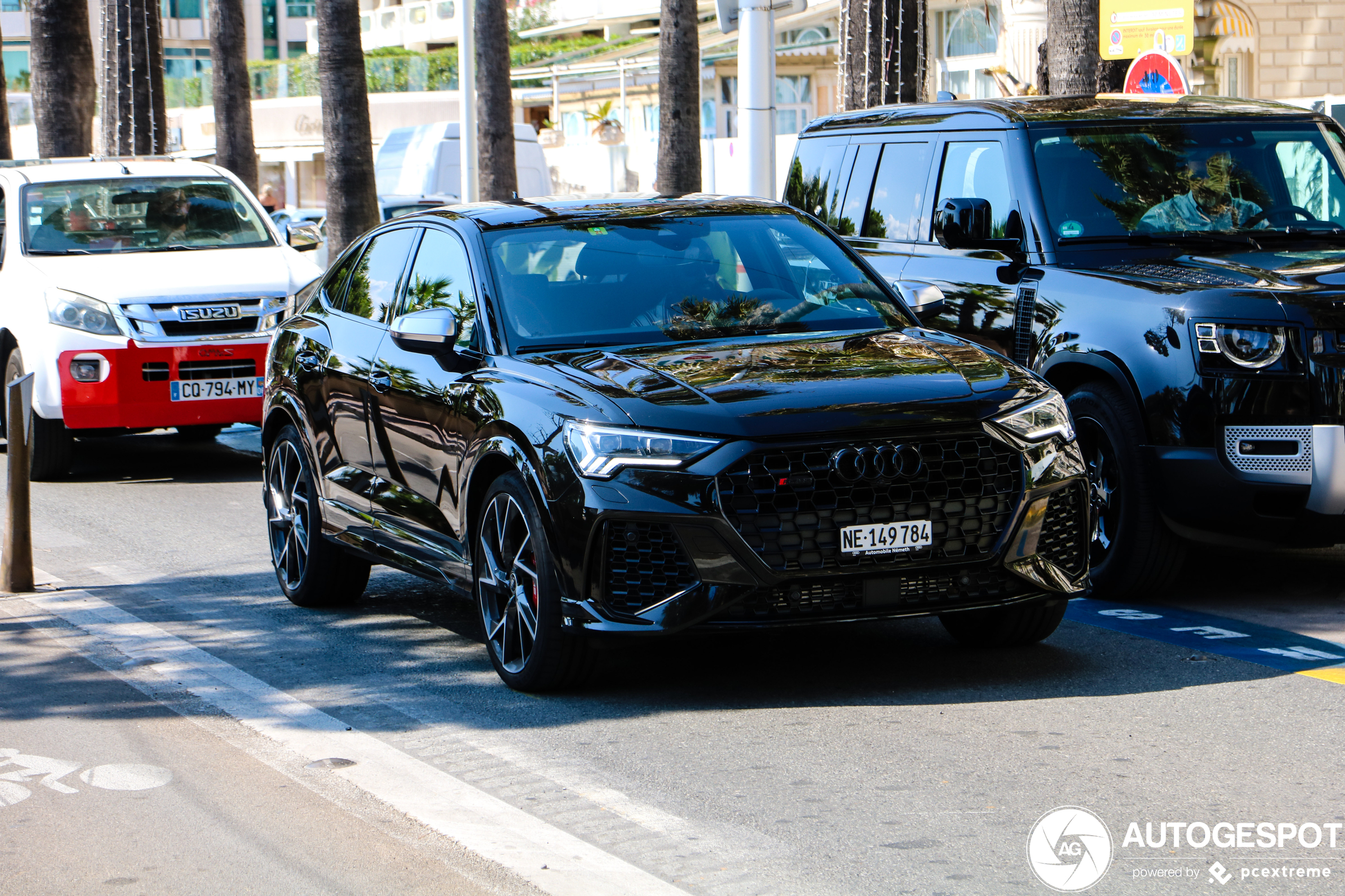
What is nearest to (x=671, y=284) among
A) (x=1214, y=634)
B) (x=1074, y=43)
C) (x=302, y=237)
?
(x=1214, y=634)

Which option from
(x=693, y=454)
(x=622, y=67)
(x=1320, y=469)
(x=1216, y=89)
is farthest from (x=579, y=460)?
(x=622, y=67)

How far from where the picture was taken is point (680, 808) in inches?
212

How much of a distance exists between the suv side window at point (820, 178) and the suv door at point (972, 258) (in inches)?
36.8

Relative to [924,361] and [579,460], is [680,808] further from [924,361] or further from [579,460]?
[924,361]

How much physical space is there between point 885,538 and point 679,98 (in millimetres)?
19796

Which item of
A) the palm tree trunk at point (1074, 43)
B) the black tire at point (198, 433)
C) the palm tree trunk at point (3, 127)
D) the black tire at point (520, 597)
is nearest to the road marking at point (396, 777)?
the black tire at point (520, 597)

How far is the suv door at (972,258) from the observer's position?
8.83 metres

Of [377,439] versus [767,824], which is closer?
[767,824]

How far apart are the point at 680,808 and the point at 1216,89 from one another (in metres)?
31.8

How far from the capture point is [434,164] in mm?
27953

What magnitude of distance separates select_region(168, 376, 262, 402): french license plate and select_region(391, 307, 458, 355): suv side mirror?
598 centimetres

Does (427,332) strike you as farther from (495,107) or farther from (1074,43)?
(495,107)

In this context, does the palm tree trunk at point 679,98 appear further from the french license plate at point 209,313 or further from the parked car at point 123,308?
the french license plate at point 209,313

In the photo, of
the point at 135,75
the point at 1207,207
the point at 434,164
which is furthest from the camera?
the point at 434,164
